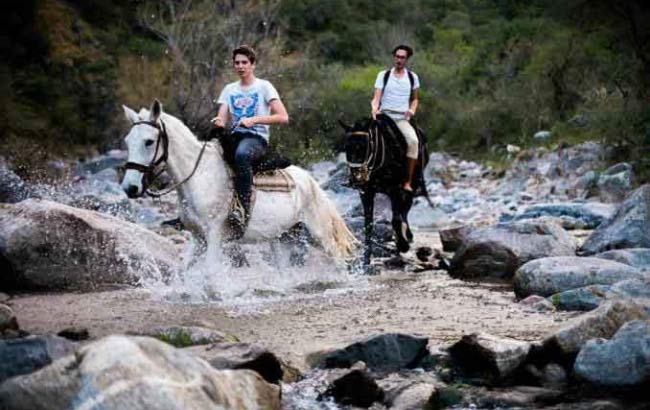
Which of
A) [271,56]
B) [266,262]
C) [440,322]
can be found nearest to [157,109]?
[266,262]

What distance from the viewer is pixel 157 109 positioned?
880cm

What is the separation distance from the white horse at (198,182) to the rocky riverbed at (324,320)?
1.43ft

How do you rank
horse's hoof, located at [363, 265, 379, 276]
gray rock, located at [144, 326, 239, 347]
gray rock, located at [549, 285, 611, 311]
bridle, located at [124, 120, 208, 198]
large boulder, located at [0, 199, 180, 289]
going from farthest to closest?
horse's hoof, located at [363, 265, 379, 276]
large boulder, located at [0, 199, 180, 289]
bridle, located at [124, 120, 208, 198]
gray rock, located at [549, 285, 611, 311]
gray rock, located at [144, 326, 239, 347]

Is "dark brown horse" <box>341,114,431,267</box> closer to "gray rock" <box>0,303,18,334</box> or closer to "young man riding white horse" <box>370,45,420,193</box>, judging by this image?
"young man riding white horse" <box>370,45,420,193</box>

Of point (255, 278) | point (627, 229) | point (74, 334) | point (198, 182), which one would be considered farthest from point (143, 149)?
point (627, 229)

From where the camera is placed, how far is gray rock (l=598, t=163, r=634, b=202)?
64.3 feet

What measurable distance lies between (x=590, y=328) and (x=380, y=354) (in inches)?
54.8

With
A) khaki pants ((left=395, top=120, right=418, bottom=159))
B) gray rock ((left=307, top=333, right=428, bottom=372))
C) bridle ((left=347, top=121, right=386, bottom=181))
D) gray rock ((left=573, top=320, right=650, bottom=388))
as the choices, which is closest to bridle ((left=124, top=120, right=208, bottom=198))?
gray rock ((left=307, top=333, right=428, bottom=372))

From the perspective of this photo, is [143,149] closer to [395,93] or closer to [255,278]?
[255,278]

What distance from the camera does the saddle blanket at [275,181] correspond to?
9.55 metres

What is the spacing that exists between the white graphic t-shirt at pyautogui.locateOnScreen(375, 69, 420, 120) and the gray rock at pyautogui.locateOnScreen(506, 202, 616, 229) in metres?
5.45

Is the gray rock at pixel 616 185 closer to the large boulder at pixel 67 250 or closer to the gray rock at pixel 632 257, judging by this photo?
the gray rock at pixel 632 257

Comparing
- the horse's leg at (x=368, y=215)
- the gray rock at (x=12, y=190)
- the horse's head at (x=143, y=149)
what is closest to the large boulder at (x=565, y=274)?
the horse's leg at (x=368, y=215)

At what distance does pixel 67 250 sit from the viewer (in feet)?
32.6
